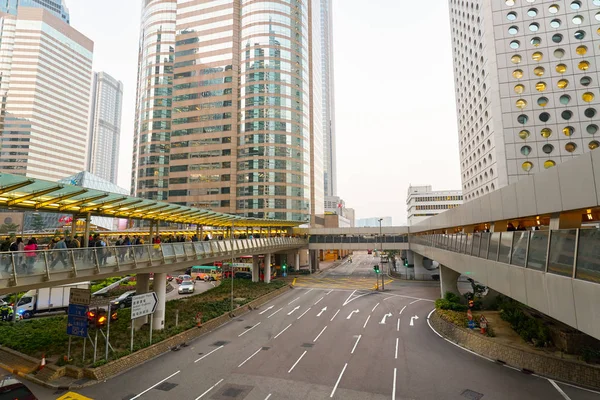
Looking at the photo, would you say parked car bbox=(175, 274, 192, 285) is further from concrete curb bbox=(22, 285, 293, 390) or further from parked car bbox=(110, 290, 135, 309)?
concrete curb bbox=(22, 285, 293, 390)

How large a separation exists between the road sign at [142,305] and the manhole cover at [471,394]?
56.8 feet

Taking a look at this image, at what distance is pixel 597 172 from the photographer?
7039 millimetres

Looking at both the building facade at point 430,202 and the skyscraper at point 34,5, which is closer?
the building facade at point 430,202

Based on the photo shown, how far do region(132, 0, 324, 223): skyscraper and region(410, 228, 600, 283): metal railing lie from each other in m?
57.8

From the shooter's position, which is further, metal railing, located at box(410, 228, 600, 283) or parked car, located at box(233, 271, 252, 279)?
parked car, located at box(233, 271, 252, 279)

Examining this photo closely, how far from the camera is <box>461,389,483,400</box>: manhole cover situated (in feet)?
41.9

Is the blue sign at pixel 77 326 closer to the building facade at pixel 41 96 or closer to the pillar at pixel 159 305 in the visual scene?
the pillar at pixel 159 305

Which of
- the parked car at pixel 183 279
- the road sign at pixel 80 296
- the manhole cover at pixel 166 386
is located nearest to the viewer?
the manhole cover at pixel 166 386

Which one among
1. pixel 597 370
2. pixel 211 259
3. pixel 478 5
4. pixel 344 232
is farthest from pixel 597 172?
pixel 344 232

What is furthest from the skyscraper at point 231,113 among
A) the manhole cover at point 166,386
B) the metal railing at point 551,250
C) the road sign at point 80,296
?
the metal railing at point 551,250

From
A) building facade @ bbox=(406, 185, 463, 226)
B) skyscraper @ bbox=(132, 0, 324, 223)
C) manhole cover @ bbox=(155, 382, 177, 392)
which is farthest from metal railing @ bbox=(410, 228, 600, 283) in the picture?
building facade @ bbox=(406, 185, 463, 226)

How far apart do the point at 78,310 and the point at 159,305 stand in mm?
6494

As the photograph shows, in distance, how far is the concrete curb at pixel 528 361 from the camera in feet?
44.8

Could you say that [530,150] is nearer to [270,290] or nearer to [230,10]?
[270,290]
